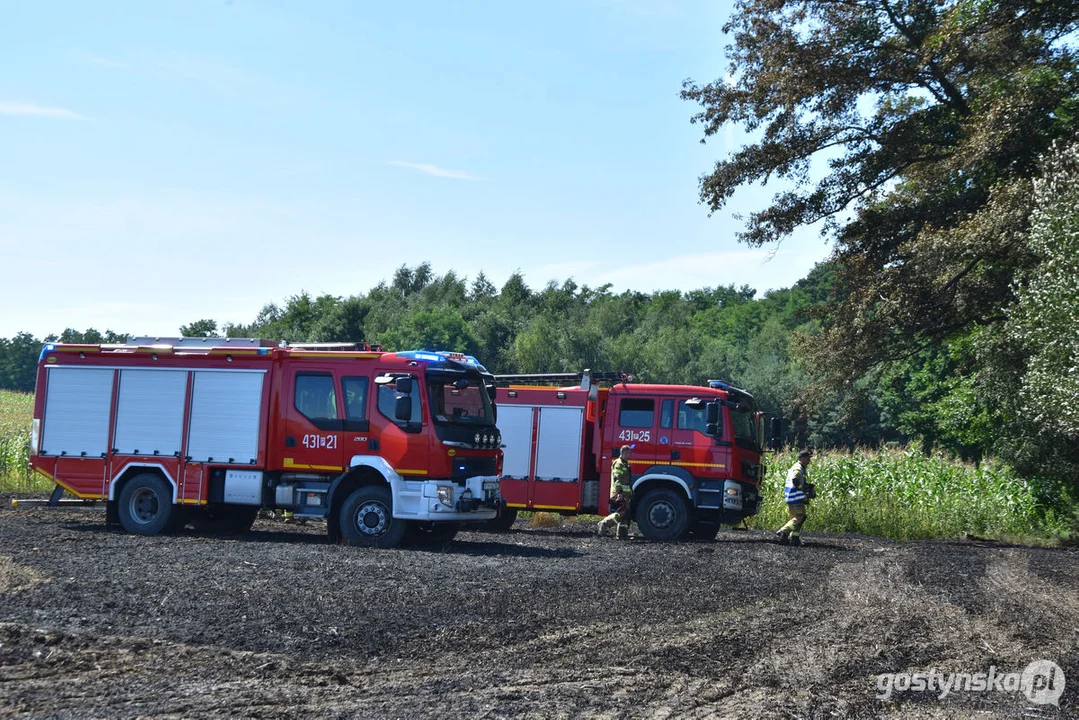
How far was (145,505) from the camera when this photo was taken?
1727 cm

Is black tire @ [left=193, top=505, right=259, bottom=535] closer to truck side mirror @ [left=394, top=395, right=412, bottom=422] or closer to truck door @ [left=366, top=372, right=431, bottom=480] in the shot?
truck door @ [left=366, top=372, right=431, bottom=480]

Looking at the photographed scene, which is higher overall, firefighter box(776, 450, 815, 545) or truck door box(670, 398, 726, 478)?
truck door box(670, 398, 726, 478)

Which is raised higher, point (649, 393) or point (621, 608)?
point (649, 393)

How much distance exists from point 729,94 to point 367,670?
2033 cm

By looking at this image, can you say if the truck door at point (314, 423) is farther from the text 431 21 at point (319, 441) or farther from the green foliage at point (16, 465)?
the green foliage at point (16, 465)

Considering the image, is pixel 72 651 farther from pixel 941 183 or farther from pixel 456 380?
pixel 941 183

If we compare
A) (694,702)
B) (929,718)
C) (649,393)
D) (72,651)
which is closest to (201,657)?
(72,651)

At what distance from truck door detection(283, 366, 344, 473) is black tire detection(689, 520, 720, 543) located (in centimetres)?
704

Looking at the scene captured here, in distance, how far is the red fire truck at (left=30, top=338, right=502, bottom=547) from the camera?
15.9 meters

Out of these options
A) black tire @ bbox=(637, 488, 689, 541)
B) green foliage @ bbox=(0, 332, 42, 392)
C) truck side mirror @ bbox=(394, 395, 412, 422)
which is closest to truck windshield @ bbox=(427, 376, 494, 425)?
truck side mirror @ bbox=(394, 395, 412, 422)

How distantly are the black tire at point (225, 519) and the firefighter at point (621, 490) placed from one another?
6.16 meters

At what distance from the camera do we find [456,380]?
53.8ft

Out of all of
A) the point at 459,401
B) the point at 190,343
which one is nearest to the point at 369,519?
the point at 459,401

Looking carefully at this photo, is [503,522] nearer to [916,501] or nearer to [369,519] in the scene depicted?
[369,519]
